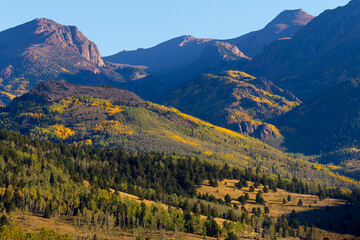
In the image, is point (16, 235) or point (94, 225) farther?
point (94, 225)

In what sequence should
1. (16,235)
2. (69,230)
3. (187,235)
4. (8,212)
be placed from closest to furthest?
(16,235), (69,230), (8,212), (187,235)

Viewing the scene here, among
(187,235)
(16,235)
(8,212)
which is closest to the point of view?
(16,235)

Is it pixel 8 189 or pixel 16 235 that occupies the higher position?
pixel 8 189

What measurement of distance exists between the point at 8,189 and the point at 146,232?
64.5 m

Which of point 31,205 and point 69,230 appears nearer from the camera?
point 69,230

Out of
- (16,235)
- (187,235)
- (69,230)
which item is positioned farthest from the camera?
(187,235)

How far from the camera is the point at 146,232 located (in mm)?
193000

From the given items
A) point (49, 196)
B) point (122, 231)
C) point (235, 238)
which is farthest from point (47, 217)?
point (235, 238)

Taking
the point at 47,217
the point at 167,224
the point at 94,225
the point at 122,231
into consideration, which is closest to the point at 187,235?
the point at 167,224

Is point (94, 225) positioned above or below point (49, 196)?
below

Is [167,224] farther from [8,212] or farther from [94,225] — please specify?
[8,212]

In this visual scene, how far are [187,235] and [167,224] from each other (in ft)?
34.4

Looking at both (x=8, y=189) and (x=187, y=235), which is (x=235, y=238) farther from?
(x=8, y=189)

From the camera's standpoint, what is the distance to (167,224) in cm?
19988
